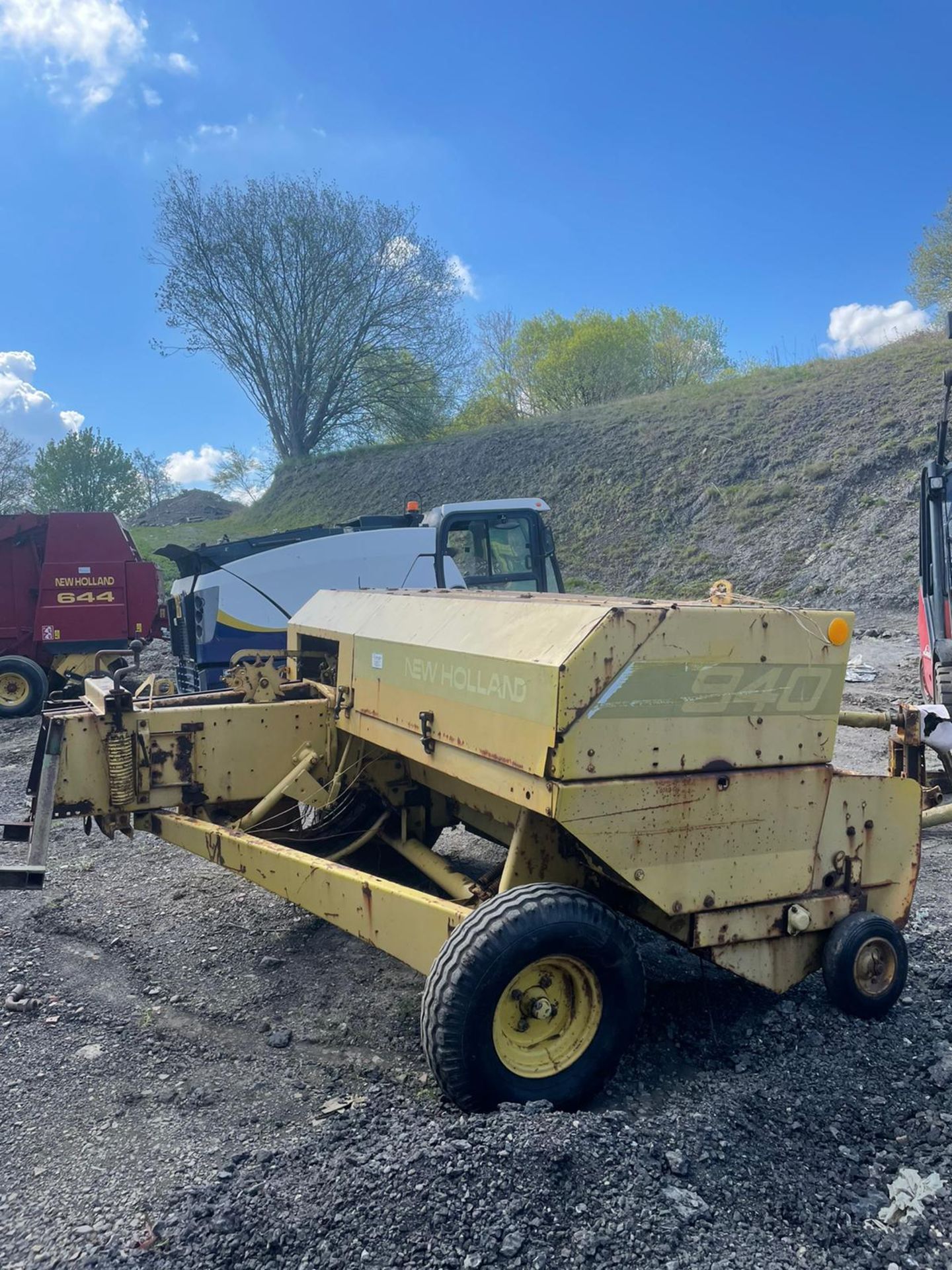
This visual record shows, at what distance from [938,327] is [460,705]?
24.2 metres

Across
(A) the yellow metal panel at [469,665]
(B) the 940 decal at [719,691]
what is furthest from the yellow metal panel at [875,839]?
(A) the yellow metal panel at [469,665]

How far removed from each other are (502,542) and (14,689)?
657 cm

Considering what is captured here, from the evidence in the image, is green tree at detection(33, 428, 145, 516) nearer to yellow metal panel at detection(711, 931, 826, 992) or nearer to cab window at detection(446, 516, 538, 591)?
cab window at detection(446, 516, 538, 591)

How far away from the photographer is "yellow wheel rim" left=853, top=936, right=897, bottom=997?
3.30m

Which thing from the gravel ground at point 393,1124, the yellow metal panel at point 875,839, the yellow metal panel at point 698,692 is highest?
the yellow metal panel at point 698,692

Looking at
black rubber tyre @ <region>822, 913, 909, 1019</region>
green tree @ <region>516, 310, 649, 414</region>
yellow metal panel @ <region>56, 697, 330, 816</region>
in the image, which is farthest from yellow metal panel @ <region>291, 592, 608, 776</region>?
green tree @ <region>516, 310, 649, 414</region>

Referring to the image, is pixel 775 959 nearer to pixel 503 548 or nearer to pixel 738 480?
pixel 503 548

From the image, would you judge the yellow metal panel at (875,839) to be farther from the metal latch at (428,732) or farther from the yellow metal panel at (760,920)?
the metal latch at (428,732)

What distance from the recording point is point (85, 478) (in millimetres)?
36156

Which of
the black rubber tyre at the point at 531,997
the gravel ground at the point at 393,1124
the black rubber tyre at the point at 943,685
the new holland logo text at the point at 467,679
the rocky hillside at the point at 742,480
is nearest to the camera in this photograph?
the gravel ground at the point at 393,1124

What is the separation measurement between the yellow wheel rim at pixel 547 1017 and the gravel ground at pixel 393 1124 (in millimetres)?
197

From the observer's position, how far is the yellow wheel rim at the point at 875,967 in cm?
330

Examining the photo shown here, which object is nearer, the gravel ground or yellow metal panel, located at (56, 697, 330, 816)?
the gravel ground

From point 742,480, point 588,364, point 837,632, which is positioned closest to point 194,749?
point 837,632
